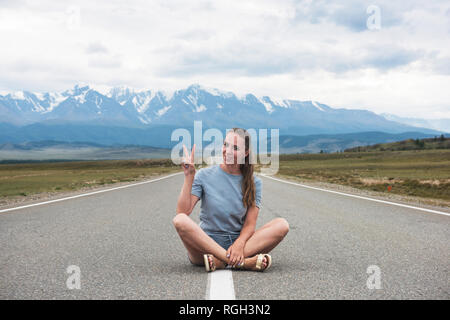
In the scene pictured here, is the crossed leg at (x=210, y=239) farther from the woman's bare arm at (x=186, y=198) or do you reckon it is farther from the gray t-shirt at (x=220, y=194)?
the gray t-shirt at (x=220, y=194)

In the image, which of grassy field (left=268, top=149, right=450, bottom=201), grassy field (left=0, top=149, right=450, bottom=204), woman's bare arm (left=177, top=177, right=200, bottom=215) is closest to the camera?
woman's bare arm (left=177, top=177, right=200, bottom=215)

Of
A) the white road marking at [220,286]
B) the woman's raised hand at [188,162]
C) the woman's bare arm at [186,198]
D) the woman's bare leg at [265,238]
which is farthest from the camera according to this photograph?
the woman's bare leg at [265,238]

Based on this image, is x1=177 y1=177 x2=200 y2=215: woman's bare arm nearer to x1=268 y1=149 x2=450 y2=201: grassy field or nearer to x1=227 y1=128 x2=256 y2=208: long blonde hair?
x1=227 y1=128 x2=256 y2=208: long blonde hair

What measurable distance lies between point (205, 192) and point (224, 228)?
0.51m

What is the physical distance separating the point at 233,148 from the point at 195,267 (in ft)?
5.01

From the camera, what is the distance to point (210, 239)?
491cm

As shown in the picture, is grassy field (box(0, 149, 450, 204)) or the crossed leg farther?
grassy field (box(0, 149, 450, 204))

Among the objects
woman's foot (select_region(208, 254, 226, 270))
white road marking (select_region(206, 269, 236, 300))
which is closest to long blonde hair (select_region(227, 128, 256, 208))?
woman's foot (select_region(208, 254, 226, 270))

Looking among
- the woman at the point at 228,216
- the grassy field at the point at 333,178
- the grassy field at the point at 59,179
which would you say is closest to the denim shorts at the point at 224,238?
Answer: the woman at the point at 228,216

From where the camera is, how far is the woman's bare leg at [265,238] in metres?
5.11

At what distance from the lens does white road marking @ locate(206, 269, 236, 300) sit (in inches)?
157

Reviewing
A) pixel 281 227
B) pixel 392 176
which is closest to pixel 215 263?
pixel 281 227
